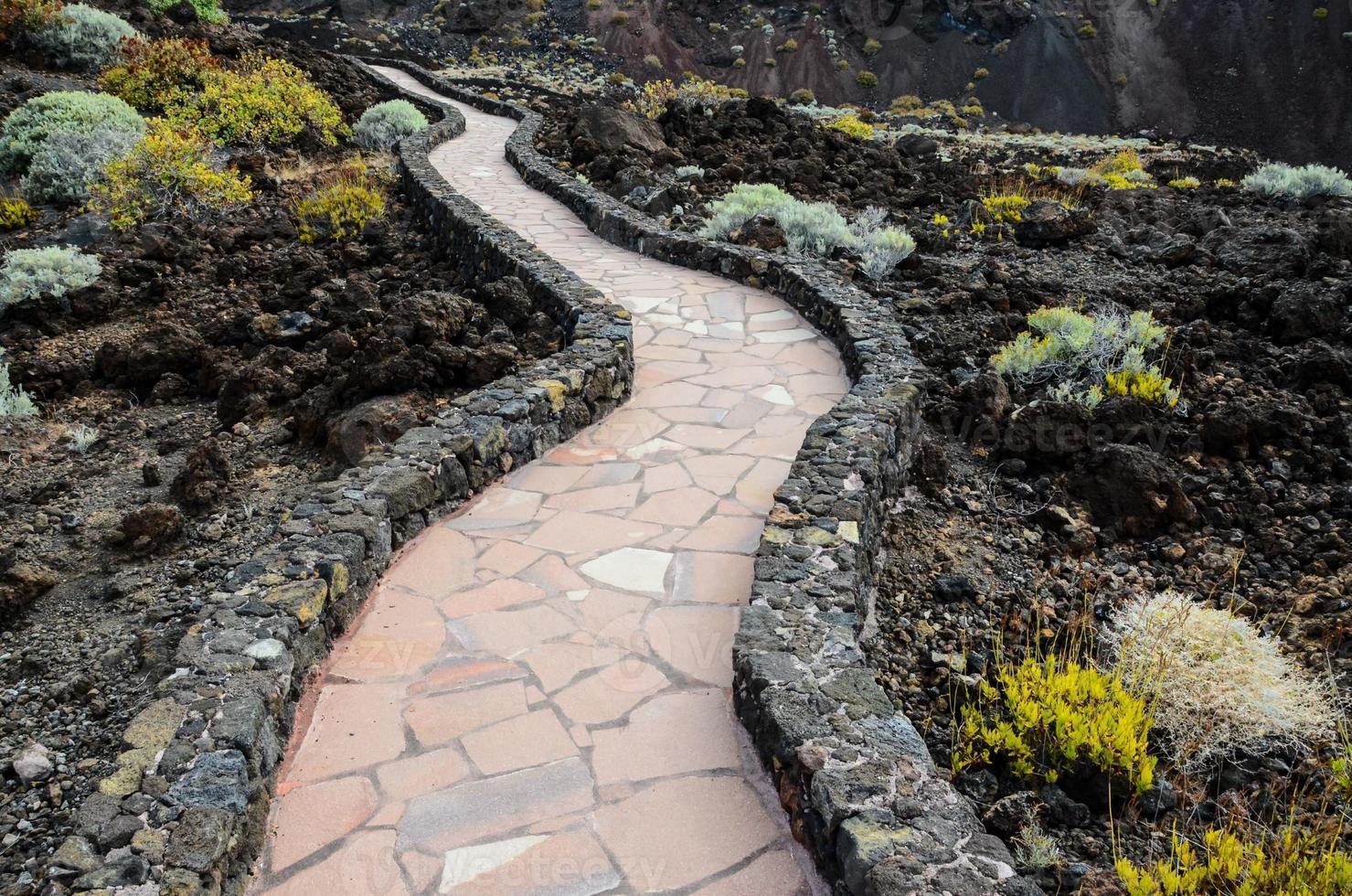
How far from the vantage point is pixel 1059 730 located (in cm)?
325

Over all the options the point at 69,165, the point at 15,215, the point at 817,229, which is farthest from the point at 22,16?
the point at 817,229

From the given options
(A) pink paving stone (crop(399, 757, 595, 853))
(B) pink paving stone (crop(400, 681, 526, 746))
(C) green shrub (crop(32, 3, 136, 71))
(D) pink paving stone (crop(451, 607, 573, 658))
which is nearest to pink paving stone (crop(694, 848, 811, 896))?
(A) pink paving stone (crop(399, 757, 595, 853))

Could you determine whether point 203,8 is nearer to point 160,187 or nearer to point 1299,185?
point 160,187

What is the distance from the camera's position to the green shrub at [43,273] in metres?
8.42

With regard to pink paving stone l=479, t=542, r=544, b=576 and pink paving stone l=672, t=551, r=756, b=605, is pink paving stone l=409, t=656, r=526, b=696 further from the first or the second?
pink paving stone l=672, t=551, r=756, b=605

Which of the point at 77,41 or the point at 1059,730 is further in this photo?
the point at 77,41

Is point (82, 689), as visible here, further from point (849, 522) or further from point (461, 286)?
point (461, 286)

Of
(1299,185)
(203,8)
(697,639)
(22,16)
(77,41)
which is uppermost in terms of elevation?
(1299,185)

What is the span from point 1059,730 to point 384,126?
626 inches

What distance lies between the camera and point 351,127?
1666 centimetres

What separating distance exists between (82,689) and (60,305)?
21.1ft

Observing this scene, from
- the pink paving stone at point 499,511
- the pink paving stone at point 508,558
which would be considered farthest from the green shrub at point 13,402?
the pink paving stone at point 508,558

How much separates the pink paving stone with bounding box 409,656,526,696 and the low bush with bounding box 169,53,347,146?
42.4 feet

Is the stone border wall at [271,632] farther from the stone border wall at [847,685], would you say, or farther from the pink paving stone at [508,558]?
the stone border wall at [847,685]
